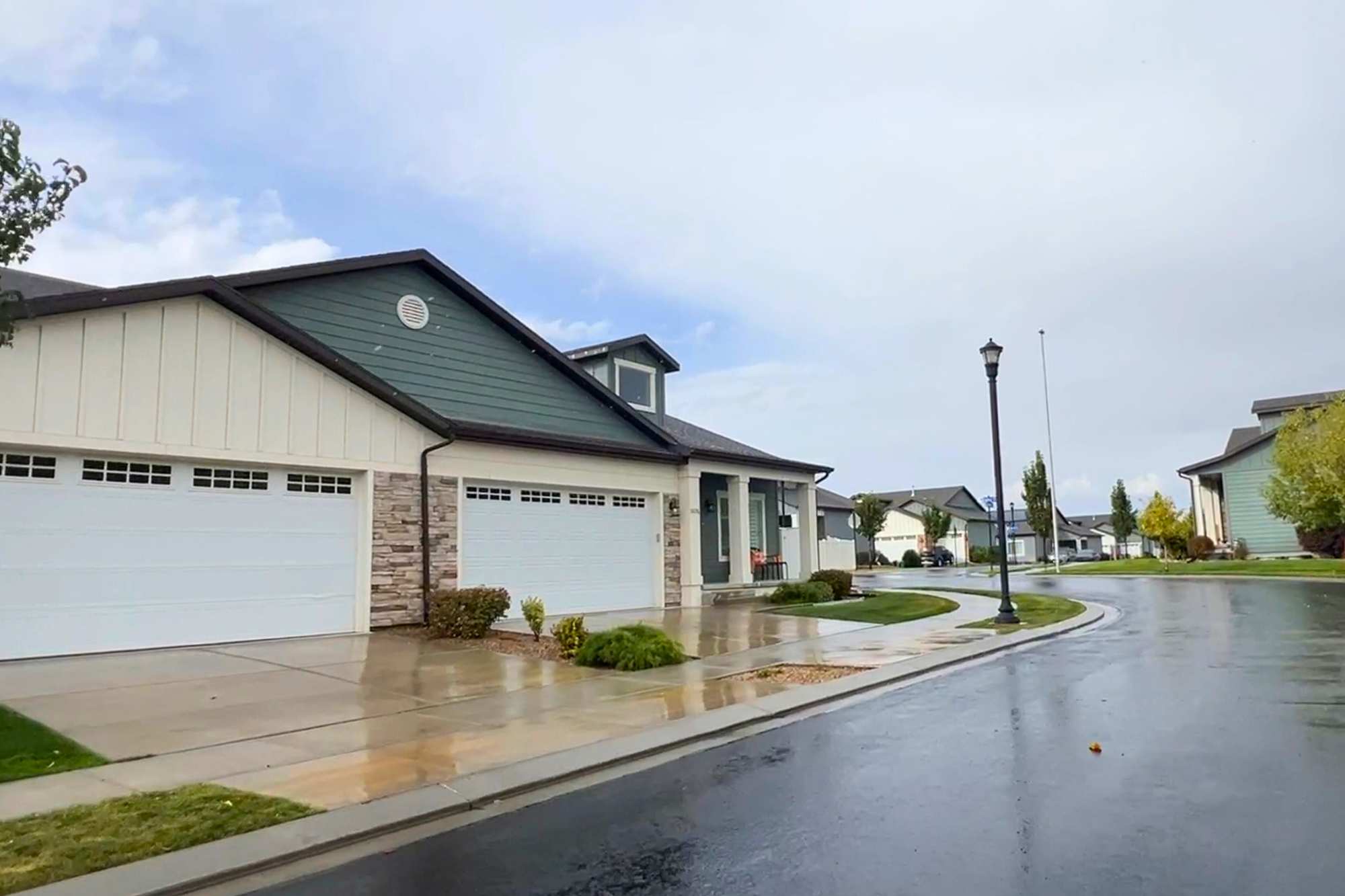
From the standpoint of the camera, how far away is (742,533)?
2473 centimetres

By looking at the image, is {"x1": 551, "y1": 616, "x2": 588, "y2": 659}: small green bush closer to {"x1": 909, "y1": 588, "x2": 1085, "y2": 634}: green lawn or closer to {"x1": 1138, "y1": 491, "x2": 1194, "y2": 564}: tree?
{"x1": 909, "y1": 588, "x2": 1085, "y2": 634}: green lawn

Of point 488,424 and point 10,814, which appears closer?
point 10,814

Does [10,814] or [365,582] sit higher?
[365,582]

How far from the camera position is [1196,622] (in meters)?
17.0

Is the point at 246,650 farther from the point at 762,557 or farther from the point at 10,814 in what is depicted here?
the point at 762,557

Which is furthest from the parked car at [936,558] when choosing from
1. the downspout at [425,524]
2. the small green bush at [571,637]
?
the small green bush at [571,637]

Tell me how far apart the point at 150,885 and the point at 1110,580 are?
107 feet

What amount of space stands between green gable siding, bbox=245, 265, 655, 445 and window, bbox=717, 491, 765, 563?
18.9ft

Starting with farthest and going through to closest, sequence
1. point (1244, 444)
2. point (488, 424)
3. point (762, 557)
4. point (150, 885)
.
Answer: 1. point (1244, 444)
2. point (762, 557)
3. point (488, 424)
4. point (150, 885)

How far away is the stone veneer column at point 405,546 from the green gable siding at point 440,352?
225 cm

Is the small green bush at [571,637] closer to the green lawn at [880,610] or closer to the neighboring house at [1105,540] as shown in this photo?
the green lawn at [880,610]

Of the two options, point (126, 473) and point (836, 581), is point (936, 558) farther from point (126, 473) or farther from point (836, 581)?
point (126, 473)

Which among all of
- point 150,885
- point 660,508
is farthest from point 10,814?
point 660,508

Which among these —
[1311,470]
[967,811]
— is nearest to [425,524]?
[967,811]
